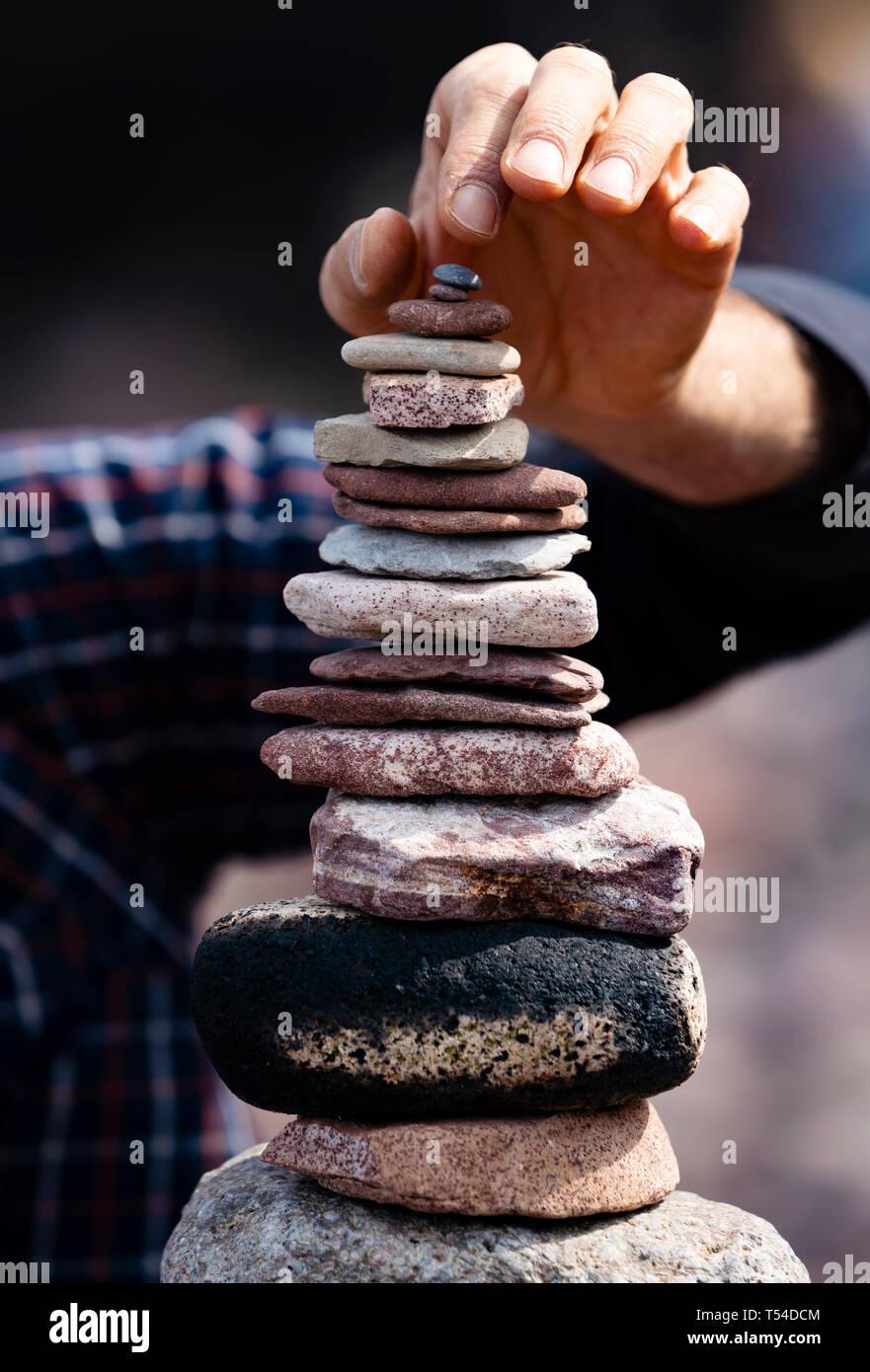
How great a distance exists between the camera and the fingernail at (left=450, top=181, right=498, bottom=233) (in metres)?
2.75

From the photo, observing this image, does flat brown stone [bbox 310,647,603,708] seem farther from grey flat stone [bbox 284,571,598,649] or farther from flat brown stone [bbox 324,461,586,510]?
flat brown stone [bbox 324,461,586,510]

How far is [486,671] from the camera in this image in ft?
8.81

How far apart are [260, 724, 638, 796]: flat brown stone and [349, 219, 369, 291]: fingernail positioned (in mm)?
1258

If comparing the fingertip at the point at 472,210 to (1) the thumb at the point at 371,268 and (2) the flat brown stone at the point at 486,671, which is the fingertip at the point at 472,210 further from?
(2) the flat brown stone at the point at 486,671

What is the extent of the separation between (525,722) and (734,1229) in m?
1.26

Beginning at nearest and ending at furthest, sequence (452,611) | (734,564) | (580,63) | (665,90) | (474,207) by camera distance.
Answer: (452,611) < (474,207) < (580,63) < (665,90) < (734,564)

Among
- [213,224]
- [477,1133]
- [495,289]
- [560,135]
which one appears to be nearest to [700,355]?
[495,289]

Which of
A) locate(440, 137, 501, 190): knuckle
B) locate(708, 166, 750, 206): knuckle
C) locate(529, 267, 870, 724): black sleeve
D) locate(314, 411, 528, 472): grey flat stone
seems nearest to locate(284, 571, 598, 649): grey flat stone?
locate(314, 411, 528, 472): grey flat stone

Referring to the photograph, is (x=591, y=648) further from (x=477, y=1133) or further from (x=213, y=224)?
(x=213, y=224)

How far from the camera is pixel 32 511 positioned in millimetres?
5199

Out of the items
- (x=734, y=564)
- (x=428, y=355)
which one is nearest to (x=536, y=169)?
(x=428, y=355)

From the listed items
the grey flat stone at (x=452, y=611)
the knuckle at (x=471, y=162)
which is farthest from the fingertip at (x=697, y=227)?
the grey flat stone at (x=452, y=611)

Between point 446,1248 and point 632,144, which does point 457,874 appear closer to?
point 446,1248

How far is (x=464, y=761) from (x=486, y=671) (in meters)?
0.21
